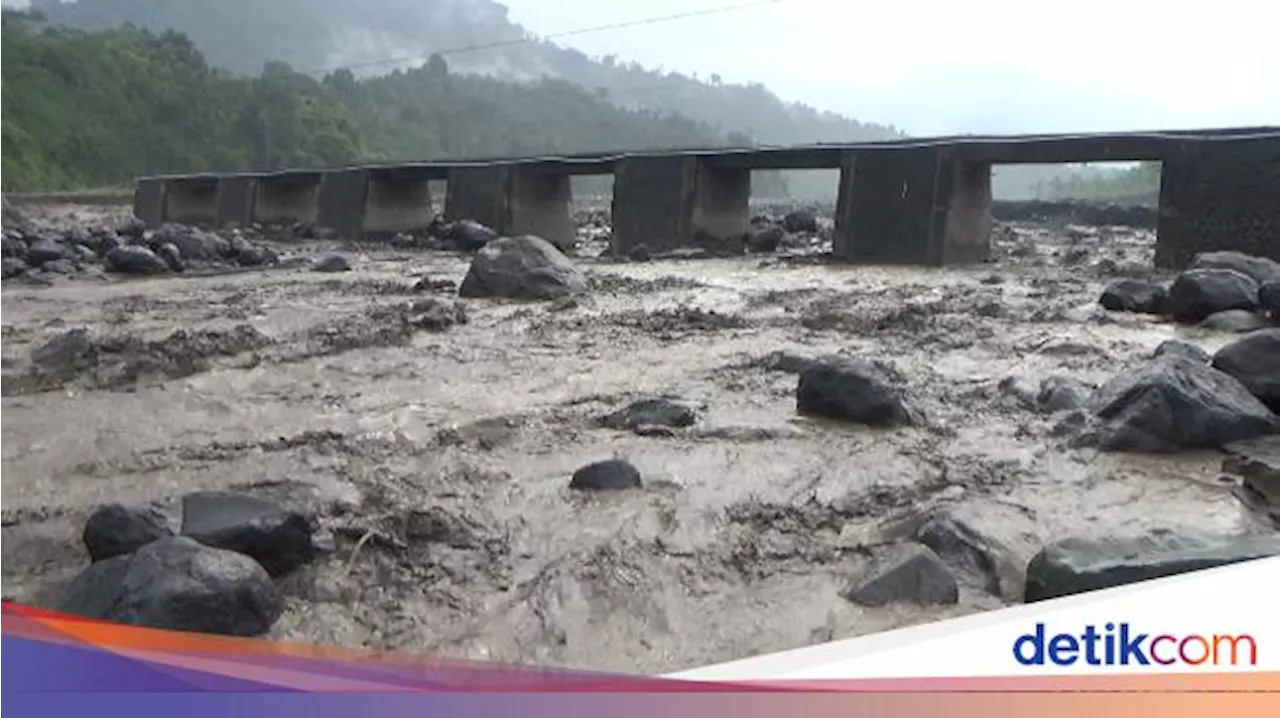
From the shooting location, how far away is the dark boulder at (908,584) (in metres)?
2.44

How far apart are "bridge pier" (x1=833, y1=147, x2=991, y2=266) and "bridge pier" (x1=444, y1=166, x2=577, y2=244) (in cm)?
514

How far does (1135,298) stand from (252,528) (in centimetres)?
547

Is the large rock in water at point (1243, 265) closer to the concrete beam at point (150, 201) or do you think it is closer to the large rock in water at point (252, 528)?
the large rock in water at point (252, 528)

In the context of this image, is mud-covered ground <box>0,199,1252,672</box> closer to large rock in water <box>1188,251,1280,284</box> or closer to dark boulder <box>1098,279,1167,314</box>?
dark boulder <box>1098,279,1167,314</box>

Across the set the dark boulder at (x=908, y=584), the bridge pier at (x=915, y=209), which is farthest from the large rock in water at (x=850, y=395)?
the bridge pier at (x=915, y=209)

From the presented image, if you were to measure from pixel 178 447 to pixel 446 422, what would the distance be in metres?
0.89

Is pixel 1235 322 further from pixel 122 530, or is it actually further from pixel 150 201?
pixel 150 201

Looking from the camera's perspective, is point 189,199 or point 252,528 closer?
point 252,528

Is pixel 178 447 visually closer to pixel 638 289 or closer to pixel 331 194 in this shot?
pixel 638 289

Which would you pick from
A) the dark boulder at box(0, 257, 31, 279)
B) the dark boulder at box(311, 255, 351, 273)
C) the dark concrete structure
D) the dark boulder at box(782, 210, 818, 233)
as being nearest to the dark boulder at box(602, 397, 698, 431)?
the dark boulder at box(311, 255, 351, 273)

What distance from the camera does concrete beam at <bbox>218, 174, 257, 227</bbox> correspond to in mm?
20105

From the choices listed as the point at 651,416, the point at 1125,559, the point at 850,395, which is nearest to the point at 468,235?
the point at 651,416

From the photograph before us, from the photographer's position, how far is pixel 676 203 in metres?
12.5

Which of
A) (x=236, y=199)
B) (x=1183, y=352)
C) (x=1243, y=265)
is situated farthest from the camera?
(x=236, y=199)
